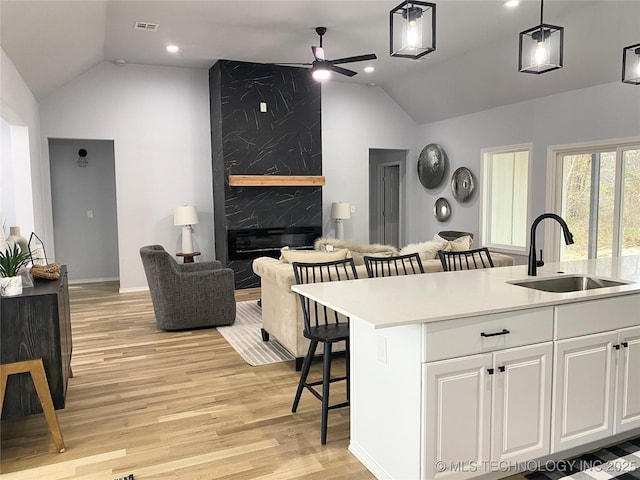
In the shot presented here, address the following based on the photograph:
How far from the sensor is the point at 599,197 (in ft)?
20.0

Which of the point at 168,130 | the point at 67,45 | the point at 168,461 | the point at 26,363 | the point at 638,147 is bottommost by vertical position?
the point at 168,461

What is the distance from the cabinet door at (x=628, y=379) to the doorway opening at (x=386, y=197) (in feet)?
22.9

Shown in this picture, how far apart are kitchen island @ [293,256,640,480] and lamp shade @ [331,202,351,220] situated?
18.1 ft

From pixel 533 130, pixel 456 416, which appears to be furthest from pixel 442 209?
pixel 456 416

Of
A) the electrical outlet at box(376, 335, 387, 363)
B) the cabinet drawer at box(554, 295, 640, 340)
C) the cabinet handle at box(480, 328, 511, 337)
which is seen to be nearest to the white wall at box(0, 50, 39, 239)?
the electrical outlet at box(376, 335, 387, 363)

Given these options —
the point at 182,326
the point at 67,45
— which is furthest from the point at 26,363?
the point at 67,45

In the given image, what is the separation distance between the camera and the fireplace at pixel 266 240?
737 centimetres

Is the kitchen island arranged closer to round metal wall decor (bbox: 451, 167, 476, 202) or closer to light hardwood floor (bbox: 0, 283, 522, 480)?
light hardwood floor (bbox: 0, 283, 522, 480)

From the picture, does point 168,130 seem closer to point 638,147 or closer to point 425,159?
point 425,159

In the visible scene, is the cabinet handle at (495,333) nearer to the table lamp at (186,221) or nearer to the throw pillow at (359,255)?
the throw pillow at (359,255)

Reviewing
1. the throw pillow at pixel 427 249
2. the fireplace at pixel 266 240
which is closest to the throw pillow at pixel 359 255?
the throw pillow at pixel 427 249

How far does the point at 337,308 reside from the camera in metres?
2.21

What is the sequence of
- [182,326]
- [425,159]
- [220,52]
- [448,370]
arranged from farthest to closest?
[425,159], [220,52], [182,326], [448,370]

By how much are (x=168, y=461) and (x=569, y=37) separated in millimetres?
5789
